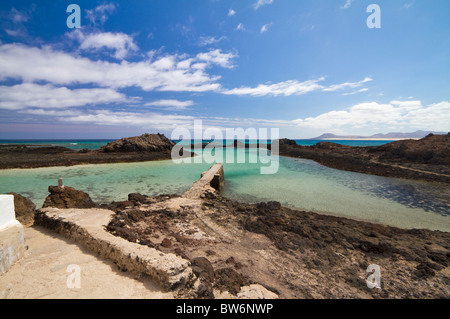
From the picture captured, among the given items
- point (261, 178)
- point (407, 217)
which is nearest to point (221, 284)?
point (407, 217)

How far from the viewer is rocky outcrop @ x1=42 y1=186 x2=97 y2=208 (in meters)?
6.66

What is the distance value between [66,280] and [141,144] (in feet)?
98.7

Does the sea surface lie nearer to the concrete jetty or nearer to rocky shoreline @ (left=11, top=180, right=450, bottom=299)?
the concrete jetty

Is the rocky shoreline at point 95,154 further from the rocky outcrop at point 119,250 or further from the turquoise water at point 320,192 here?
the rocky outcrop at point 119,250

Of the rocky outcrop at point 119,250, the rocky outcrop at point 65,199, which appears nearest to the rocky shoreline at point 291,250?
the rocky outcrop at point 119,250

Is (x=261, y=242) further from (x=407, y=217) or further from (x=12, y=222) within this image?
(x=407, y=217)

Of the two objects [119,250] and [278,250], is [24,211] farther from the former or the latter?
[278,250]

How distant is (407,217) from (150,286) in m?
9.23

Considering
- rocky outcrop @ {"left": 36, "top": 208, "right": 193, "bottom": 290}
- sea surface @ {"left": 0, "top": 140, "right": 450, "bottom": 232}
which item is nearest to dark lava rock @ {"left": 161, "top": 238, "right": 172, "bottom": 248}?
rocky outcrop @ {"left": 36, "top": 208, "right": 193, "bottom": 290}

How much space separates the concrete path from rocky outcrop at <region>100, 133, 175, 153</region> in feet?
92.6

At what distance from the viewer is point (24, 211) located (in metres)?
5.66

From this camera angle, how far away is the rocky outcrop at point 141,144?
28897 mm

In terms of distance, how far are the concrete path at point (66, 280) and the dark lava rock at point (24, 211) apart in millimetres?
2664

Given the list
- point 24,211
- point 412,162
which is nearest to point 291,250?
point 24,211
